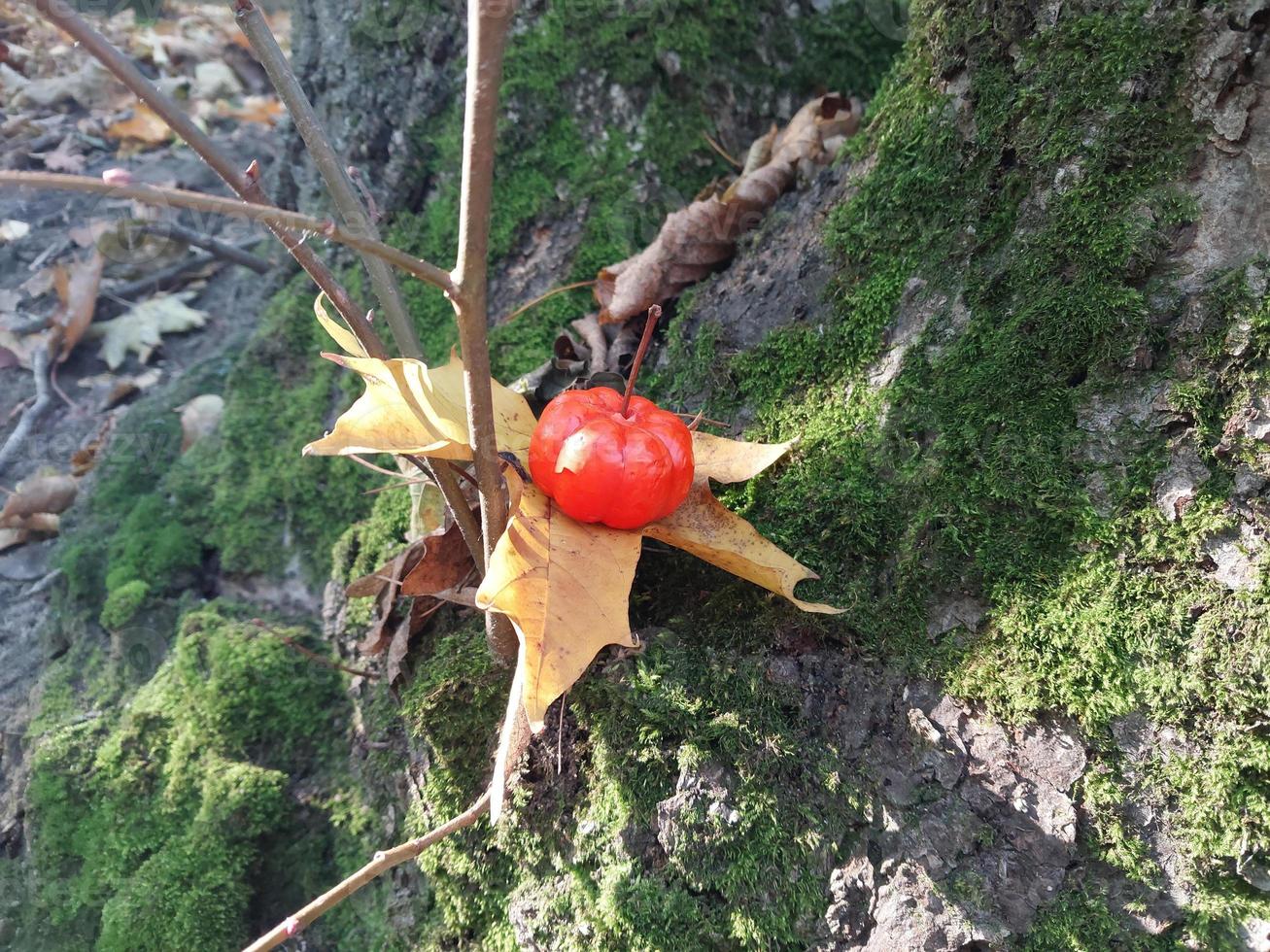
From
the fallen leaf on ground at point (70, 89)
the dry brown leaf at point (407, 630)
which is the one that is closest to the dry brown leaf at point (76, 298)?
the fallen leaf on ground at point (70, 89)

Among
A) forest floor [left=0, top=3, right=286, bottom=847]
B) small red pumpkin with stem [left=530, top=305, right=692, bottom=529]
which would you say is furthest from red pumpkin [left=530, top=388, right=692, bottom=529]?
forest floor [left=0, top=3, right=286, bottom=847]

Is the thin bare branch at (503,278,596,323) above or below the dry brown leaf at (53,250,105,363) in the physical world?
above

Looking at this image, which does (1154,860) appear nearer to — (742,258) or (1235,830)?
(1235,830)

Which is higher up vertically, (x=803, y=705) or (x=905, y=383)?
(x=905, y=383)

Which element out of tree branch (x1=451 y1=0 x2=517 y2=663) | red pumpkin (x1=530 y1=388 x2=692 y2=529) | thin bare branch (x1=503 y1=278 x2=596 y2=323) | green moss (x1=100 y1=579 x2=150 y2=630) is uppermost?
tree branch (x1=451 y1=0 x2=517 y2=663)

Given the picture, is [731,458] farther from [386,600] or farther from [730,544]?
[386,600]

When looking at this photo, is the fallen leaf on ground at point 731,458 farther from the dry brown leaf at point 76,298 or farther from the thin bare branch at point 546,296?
the dry brown leaf at point 76,298

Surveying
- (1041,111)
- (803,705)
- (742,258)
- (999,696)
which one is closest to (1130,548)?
(999,696)

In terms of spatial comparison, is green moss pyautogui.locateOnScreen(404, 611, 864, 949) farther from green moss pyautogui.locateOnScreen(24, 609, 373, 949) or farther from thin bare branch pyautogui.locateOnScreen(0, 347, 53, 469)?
thin bare branch pyautogui.locateOnScreen(0, 347, 53, 469)
